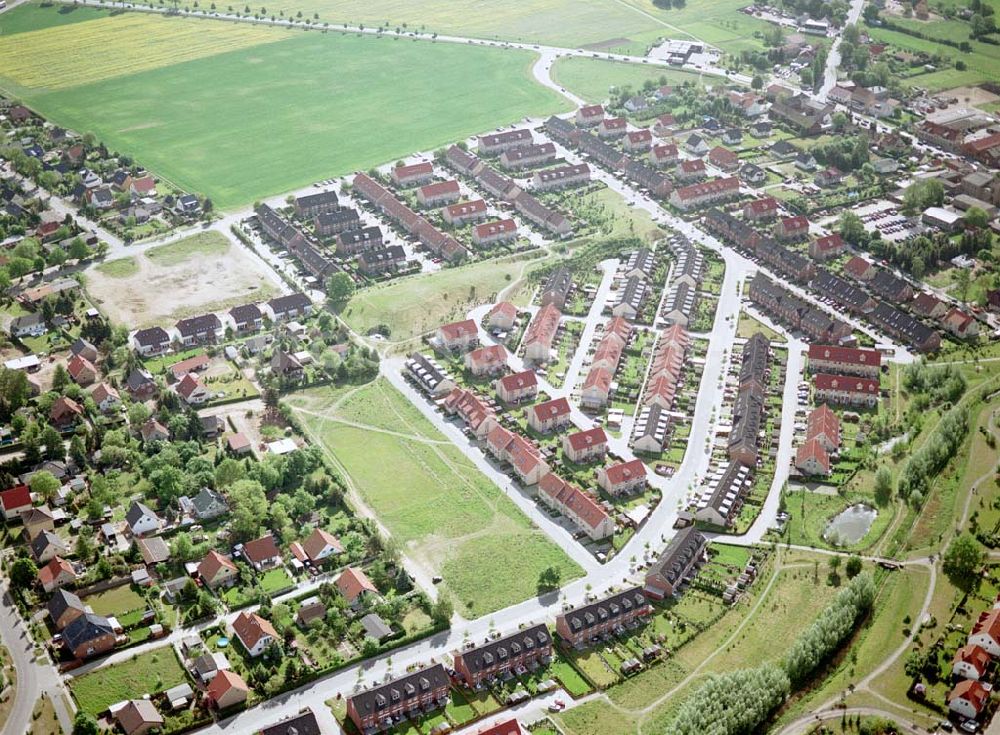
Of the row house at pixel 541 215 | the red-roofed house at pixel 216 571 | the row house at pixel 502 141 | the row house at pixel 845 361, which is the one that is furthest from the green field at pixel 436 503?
the row house at pixel 502 141

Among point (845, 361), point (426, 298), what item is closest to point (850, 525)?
point (845, 361)

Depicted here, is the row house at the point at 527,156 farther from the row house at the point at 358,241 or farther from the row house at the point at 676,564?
the row house at the point at 676,564

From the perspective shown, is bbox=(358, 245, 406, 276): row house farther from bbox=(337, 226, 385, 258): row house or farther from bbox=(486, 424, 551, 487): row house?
bbox=(486, 424, 551, 487): row house

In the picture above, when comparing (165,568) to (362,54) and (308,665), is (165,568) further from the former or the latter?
(362,54)

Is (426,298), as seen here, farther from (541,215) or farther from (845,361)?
(845,361)

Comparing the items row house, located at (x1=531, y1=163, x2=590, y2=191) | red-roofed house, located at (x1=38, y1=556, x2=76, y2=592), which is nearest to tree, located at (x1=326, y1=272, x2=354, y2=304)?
row house, located at (x1=531, y1=163, x2=590, y2=191)
